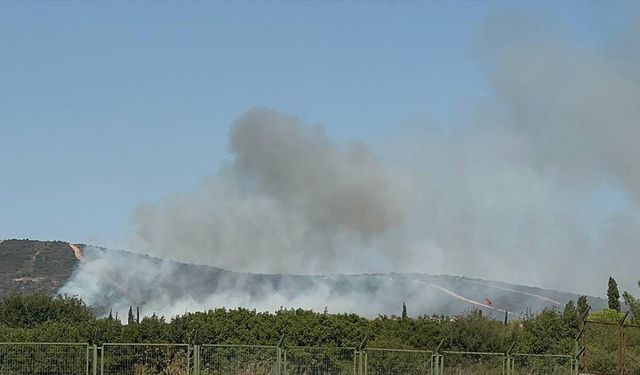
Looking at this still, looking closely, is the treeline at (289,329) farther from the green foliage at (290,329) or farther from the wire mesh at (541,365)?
the wire mesh at (541,365)

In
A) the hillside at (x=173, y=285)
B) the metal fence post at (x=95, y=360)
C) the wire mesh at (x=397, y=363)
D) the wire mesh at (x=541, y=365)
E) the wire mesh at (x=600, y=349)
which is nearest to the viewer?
the metal fence post at (x=95, y=360)

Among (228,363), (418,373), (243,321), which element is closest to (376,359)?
(418,373)

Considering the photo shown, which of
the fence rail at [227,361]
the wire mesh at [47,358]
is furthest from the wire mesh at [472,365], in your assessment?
the wire mesh at [47,358]

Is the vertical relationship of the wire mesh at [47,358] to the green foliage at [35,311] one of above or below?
below

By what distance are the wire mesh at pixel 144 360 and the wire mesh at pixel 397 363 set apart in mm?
6405

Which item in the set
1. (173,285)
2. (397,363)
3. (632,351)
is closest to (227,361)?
(397,363)

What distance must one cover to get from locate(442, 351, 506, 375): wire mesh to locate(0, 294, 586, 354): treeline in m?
3.33

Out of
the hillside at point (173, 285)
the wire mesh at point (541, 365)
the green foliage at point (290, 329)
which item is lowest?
the wire mesh at point (541, 365)

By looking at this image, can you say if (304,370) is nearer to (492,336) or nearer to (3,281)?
(492,336)

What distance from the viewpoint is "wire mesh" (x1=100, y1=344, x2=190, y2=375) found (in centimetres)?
3378

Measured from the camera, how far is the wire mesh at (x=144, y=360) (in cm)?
3378

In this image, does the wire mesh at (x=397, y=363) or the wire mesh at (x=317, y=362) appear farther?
the wire mesh at (x=397, y=363)

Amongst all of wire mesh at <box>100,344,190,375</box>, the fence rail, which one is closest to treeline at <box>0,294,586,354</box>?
wire mesh at <box>100,344,190,375</box>

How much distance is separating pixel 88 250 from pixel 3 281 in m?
11.8
